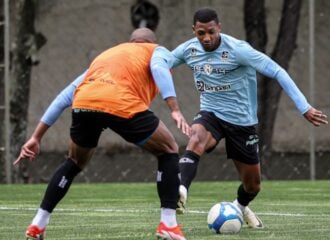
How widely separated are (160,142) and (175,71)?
455 inches

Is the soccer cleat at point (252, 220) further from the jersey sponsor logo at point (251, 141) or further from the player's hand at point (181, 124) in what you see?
the player's hand at point (181, 124)

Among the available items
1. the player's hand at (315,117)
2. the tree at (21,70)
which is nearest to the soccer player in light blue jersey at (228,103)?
the player's hand at (315,117)

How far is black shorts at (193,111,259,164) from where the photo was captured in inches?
448

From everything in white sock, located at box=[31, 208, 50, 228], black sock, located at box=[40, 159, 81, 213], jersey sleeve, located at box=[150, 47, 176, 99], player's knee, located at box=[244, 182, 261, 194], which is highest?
jersey sleeve, located at box=[150, 47, 176, 99]

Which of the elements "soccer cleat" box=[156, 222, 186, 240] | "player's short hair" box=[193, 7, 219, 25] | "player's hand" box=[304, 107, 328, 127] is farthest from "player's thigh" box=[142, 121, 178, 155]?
"player's short hair" box=[193, 7, 219, 25]

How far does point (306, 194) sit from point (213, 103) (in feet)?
16.0

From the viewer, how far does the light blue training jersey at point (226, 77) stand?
11.3m

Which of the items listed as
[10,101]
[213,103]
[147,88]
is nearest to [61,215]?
[213,103]

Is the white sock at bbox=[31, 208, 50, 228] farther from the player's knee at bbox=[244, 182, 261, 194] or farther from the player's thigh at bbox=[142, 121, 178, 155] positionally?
the player's knee at bbox=[244, 182, 261, 194]

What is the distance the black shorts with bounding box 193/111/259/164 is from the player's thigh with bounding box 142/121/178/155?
88.0 inches

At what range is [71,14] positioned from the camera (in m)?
20.4

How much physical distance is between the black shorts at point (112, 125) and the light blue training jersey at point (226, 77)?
7.56 ft

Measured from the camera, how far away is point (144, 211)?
13.0 metres

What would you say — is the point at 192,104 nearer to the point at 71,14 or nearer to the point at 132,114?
the point at 71,14
